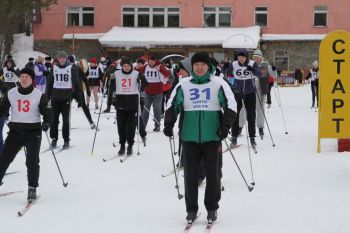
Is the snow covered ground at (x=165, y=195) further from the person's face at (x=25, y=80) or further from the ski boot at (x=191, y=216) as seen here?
the person's face at (x=25, y=80)

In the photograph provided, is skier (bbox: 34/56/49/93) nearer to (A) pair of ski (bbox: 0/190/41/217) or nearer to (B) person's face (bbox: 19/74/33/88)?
(A) pair of ski (bbox: 0/190/41/217)

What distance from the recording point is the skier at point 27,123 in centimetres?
823

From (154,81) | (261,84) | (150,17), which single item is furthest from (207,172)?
(150,17)

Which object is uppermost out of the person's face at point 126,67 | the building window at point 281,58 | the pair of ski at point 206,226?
the building window at point 281,58

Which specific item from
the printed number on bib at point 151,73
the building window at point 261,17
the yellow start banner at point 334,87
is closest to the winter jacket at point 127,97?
the printed number on bib at point 151,73

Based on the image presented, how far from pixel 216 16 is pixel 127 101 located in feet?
121

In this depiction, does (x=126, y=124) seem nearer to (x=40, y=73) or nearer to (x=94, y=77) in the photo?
(x=40, y=73)

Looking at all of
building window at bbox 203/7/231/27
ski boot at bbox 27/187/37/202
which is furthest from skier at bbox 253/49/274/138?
building window at bbox 203/7/231/27

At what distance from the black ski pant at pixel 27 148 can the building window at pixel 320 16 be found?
1669 inches

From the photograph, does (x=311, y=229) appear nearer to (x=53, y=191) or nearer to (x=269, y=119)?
(x=53, y=191)

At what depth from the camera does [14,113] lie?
8289 mm

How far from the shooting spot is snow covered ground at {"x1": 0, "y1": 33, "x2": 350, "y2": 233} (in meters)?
6.93

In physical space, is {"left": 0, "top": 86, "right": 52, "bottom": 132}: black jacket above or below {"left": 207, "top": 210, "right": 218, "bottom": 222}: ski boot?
above

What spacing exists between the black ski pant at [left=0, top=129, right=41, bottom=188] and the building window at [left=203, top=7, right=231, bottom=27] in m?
40.4
